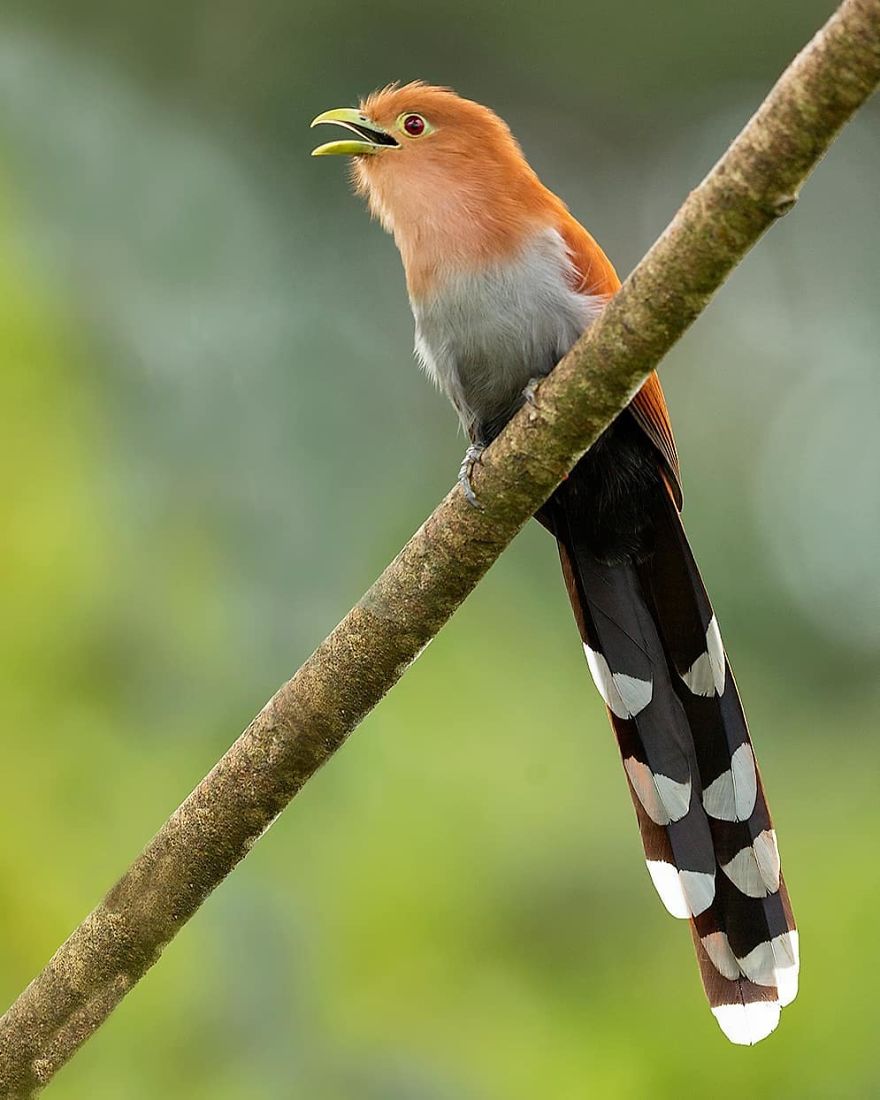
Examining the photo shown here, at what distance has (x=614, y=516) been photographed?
250cm

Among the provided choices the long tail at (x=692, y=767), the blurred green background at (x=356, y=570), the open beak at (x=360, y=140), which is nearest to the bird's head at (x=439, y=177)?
the open beak at (x=360, y=140)

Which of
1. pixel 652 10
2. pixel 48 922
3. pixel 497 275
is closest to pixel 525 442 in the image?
pixel 497 275

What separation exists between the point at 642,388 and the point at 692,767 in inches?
27.5

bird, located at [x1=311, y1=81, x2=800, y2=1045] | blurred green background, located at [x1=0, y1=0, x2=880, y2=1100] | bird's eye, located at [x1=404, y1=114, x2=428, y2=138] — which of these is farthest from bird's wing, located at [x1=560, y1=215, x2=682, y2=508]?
blurred green background, located at [x1=0, y1=0, x2=880, y2=1100]

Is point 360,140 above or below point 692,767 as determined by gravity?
above

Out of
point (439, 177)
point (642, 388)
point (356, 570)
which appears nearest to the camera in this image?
point (642, 388)

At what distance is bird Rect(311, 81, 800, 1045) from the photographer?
2.38 m

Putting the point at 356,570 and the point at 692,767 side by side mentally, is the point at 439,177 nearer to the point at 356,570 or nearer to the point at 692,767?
the point at 692,767

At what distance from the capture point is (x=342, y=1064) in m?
3.44

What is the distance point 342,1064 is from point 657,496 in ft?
5.87

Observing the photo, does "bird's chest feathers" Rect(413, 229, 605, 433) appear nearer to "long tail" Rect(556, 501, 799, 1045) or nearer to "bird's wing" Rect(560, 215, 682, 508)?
"bird's wing" Rect(560, 215, 682, 508)

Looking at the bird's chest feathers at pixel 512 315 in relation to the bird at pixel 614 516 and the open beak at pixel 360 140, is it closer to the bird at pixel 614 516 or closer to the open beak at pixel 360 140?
the bird at pixel 614 516

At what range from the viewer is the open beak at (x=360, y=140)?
2566mm

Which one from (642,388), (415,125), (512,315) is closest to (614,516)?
(642,388)
